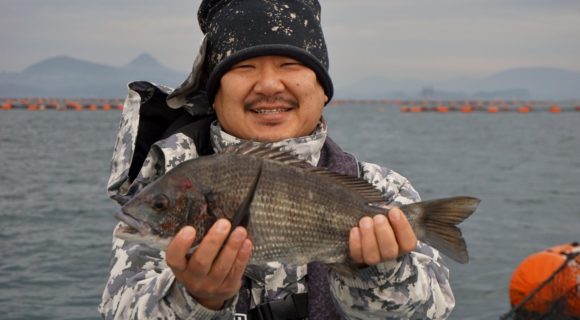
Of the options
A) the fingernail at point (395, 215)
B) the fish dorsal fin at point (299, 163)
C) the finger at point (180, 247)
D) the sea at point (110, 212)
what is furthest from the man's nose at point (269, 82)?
the sea at point (110, 212)

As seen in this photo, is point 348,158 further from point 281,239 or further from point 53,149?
point 53,149

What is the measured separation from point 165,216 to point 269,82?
3.22 ft

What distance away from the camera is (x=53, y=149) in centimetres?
3922

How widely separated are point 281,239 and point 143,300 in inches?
26.3

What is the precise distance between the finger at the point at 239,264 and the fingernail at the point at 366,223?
51cm

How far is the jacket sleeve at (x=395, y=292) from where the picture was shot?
10.4 ft

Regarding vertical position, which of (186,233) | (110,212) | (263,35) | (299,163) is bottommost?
(110,212)

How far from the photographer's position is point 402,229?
296 cm

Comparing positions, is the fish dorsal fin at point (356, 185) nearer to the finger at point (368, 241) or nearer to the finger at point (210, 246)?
the finger at point (368, 241)

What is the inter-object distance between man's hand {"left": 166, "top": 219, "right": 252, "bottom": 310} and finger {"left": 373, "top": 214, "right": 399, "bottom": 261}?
0.57 m

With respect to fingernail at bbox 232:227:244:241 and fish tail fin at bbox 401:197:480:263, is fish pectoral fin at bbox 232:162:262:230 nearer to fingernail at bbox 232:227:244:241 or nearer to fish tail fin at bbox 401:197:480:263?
fingernail at bbox 232:227:244:241

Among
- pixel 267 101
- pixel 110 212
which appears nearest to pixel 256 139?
pixel 267 101

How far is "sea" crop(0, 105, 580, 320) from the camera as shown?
1164cm

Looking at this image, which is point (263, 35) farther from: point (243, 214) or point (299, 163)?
point (243, 214)
